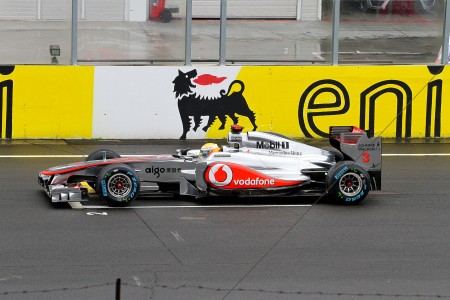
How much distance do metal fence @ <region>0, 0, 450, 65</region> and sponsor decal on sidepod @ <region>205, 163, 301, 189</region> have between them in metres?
6.33

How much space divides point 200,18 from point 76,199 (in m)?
7.22

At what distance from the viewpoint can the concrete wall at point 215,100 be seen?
1908cm

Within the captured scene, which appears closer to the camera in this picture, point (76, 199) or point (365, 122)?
point (76, 199)

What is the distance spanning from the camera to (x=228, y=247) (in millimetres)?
11930

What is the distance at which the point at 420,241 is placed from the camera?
12422mm

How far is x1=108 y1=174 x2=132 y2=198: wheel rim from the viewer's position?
1364 centimetres

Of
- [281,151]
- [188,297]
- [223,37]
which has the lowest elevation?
[188,297]

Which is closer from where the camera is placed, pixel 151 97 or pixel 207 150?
pixel 207 150

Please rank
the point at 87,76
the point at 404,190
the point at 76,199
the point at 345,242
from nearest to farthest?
the point at 345,242
the point at 76,199
the point at 404,190
the point at 87,76

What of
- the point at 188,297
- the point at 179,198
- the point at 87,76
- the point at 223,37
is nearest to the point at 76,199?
the point at 179,198

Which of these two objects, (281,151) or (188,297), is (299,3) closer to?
(281,151)

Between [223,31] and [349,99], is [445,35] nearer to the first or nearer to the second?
[349,99]

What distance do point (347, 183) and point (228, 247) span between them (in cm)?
282

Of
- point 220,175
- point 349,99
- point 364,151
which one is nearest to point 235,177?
point 220,175
